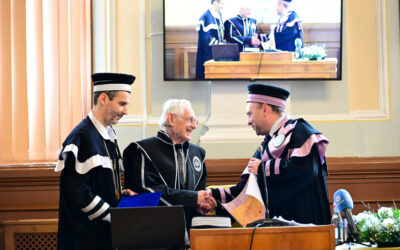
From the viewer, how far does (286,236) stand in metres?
3.30

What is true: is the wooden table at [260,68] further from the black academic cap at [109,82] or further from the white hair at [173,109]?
the black academic cap at [109,82]

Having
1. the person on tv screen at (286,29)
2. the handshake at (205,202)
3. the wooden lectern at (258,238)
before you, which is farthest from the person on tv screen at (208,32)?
the wooden lectern at (258,238)

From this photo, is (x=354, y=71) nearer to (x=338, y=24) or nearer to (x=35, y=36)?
(x=338, y=24)

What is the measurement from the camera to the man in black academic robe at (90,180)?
3.98 meters

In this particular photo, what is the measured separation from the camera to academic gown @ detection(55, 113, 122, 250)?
3973 millimetres

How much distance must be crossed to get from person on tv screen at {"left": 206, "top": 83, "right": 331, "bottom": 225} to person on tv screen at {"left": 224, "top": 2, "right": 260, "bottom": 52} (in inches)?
67.4

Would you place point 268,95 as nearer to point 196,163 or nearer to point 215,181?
point 196,163

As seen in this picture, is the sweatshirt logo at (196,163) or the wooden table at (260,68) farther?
the wooden table at (260,68)

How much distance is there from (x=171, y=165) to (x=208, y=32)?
2007 mm

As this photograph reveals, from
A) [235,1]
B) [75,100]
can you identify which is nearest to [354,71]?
[235,1]

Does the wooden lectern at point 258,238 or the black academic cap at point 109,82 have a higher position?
the black academic cap at point 109,82

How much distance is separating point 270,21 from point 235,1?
39 centimetres

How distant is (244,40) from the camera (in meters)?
6.16

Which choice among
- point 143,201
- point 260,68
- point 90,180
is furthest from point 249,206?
point 260,68
